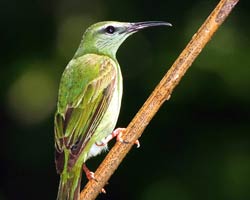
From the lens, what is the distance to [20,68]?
32.2ft

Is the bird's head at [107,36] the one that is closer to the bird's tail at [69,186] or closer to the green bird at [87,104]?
the green bird at [87,104]

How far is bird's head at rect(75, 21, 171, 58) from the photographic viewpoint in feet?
19.6

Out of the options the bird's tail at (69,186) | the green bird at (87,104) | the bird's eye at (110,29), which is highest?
the bird's eye at (110,29)

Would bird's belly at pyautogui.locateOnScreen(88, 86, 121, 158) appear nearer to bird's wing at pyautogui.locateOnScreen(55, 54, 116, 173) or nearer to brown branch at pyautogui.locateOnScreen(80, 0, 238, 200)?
bird's wing at pyautogui.locateOnScreen(55, 54, 116, 173)

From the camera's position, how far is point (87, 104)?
541cm

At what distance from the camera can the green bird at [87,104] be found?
504 cm

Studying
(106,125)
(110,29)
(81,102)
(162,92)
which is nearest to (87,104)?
(81,102)

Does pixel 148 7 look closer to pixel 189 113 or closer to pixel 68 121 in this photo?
pixel 189 113

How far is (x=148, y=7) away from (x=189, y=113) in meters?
1.40

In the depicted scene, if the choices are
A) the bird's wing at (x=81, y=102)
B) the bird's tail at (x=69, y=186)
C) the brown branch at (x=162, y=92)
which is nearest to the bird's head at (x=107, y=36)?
the bird's wing at (x=81, y=102)

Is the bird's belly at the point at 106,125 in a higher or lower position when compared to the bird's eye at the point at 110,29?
lower

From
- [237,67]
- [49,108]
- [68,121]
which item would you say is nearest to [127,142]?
[68,121]

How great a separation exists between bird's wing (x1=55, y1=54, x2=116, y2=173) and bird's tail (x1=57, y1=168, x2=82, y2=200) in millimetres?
60

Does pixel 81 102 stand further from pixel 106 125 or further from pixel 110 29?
pixel 110 29
